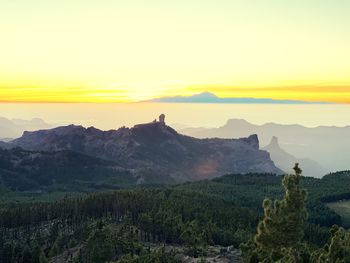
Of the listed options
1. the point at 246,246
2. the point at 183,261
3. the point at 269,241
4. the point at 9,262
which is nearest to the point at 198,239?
the point at 183,261

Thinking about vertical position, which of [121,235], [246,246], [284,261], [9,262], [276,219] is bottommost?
[9,262]

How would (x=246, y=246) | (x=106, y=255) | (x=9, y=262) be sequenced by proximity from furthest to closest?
(x=9, y=262), (x=106, y=255), (x=246, y=246)

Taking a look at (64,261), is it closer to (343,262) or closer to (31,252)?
(31,252)

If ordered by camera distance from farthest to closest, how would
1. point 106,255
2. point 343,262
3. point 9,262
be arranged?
point 9,262 → point 106,255 → point 343,262

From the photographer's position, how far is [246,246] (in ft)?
368

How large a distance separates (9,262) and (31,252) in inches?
531

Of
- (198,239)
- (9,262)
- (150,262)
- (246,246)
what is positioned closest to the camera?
(246,246)

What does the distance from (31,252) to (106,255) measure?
41.8 m

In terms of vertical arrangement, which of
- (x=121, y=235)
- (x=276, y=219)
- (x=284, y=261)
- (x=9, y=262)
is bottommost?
(x=9, y=262)

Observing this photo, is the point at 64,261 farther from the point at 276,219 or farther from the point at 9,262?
the point at 276,219

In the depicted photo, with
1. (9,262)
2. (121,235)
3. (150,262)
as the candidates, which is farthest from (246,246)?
(9,262)

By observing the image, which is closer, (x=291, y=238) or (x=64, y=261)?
(x=291, y=238)

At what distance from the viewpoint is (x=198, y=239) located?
17775 cm

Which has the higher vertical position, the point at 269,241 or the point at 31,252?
the point at 269,241
